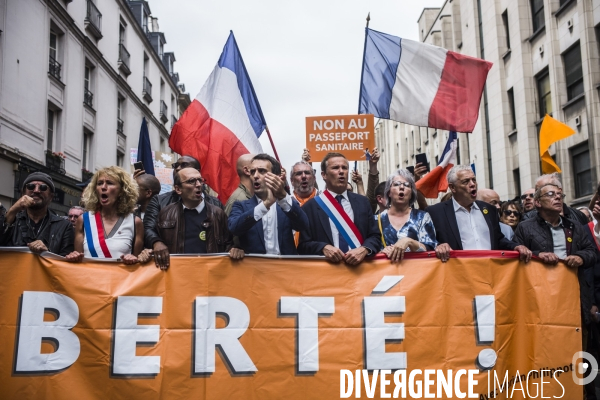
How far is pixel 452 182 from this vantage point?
5332 mm

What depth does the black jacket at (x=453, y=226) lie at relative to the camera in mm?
5098

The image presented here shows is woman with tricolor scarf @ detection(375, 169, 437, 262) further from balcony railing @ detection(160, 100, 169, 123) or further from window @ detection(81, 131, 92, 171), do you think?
balcony railing @ detection(160, 100, 169, 123)

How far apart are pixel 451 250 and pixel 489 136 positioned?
22.4 m

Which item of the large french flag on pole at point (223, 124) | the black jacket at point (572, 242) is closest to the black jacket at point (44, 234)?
the large french flag on pole at point (223, 124)

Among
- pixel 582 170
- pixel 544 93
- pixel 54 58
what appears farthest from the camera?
pixel 544 93

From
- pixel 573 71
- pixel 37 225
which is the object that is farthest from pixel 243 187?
pixel 573 71

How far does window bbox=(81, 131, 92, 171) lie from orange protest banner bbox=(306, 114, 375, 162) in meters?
15.9

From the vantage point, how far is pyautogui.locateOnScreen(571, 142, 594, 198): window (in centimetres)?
1703

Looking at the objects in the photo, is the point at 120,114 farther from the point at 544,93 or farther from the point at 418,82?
the point at 418,82

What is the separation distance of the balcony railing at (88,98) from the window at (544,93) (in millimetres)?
16084

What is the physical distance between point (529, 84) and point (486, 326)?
18516mm

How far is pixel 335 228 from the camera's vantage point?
4941 millimetres

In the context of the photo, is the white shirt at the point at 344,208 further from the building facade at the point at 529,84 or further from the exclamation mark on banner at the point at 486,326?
the building facade at the point at 529,84

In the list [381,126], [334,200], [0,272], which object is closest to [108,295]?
[0,272]
